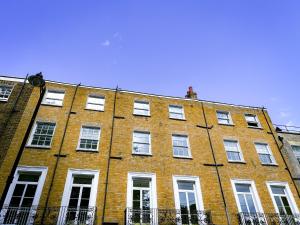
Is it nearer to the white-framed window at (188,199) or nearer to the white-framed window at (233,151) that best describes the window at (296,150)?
the white-framed window at (233,151)

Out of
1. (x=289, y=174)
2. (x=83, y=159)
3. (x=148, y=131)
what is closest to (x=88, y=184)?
(x=83, y=159)

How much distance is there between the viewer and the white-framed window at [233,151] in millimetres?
16294

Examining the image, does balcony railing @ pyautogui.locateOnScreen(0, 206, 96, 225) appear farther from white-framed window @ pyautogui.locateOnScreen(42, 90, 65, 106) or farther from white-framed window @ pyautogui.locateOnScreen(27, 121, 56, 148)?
white-framed window @ pyautogui.locateOnScreen(42, 90, 65, 106)

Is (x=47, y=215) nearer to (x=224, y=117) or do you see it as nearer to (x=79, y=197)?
(x=79, y=197)

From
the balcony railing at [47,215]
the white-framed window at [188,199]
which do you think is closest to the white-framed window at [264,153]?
the white-framed window at [188,199]

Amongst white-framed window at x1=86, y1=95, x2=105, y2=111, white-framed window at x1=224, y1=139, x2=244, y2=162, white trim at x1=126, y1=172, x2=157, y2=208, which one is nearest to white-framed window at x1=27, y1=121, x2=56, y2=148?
white-framed window at x1=86, y1=95, x2=105, y2=111

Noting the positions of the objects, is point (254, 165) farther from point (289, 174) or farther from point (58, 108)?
point (58, 108)

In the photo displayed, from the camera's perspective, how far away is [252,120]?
1986 centimetres

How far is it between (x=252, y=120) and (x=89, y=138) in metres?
13.8

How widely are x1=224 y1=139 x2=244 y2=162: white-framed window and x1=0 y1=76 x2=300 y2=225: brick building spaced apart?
8cm

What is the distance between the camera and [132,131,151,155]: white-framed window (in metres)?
15.2

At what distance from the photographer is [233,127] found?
1827 cm

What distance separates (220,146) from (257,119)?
5.74 m

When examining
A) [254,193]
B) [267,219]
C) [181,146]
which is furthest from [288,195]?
[181,146]
